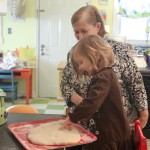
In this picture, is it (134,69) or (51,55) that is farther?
(51,55)

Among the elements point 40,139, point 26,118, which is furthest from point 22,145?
point 26,118

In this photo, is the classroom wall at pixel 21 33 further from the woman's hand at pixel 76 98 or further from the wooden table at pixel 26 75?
the woman's hand at pixel 76 98

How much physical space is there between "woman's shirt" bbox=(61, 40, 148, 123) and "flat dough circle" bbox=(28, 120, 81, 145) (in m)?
0.21

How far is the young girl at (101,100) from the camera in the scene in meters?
1.11

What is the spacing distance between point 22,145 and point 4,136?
0.52 feet

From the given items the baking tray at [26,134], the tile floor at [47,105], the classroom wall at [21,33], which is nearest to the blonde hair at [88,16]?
the baking tray at [26,134]

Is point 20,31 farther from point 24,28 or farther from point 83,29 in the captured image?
point 83,29

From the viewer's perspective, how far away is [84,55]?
44.5 inches

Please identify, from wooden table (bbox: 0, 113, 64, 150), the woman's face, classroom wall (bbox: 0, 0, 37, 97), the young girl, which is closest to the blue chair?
classroom wall (bbox: 0, 0, 37, 97)

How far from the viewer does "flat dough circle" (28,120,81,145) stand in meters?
1.03

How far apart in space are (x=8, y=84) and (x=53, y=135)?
12.1ft

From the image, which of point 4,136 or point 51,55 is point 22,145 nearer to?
point 4,136

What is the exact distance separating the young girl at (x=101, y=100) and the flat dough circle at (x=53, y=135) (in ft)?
0.16

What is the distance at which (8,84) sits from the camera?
4621 millimetres
